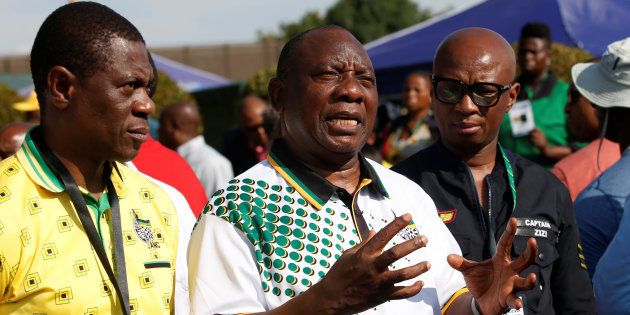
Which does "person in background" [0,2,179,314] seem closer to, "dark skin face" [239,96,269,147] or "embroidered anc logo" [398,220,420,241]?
"embroidered anc logo" [398,220,420,241]

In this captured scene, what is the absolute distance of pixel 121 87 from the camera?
9.22 ft

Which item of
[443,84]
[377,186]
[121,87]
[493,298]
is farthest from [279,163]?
[443,84]

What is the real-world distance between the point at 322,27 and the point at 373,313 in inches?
36.0

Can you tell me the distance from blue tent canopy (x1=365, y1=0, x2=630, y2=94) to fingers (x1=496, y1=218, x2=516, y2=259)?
19.2ft

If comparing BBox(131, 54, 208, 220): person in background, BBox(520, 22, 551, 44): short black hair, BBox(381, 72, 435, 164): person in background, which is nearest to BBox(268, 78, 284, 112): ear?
BBox(131, 54, 208, 220): person in background

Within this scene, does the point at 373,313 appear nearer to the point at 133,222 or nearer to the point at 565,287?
the point at 133,222

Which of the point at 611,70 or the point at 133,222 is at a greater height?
the point at 133,222

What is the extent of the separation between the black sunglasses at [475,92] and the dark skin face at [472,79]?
16 mm

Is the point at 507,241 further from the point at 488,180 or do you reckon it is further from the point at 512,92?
the point at 512,92

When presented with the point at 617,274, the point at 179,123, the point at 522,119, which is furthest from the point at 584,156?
the point at 179,123

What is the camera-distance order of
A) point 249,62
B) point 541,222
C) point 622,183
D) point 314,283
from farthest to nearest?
1. point 249,62
2. point 622,183
3. point 541,222
4. point 314,283

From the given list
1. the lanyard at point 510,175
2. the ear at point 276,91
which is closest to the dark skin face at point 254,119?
the lanyard at point 510,175

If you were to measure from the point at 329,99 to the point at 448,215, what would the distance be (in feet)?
3.52

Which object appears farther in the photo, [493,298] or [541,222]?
[541,222]
